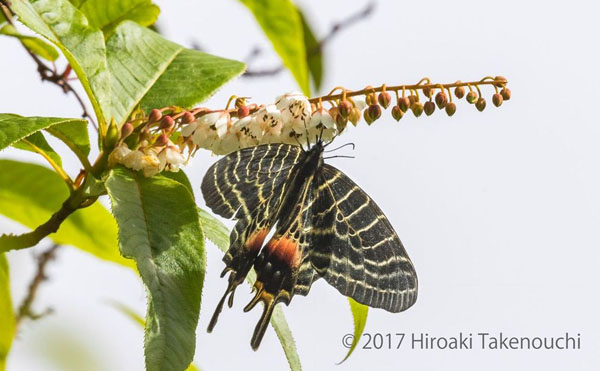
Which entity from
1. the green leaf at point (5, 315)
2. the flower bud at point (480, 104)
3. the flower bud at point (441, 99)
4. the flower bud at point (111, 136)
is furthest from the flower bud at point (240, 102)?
the green leaf at point (5, 315)

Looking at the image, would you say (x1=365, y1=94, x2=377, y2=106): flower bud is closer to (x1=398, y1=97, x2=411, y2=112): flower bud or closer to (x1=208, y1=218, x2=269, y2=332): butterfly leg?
(x1=398, y1=97, x2=411, y2=112): flower bud

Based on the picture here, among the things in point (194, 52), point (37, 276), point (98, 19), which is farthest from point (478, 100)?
point (37, 276)

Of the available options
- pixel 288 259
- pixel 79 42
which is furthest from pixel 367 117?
pixel 79 42

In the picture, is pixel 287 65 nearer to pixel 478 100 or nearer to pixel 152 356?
pixel 478 100

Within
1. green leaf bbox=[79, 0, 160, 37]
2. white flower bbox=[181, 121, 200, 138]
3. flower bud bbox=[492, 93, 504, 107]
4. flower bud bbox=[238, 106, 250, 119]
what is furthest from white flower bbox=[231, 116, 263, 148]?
green leaf bbox=[79, 0, 160, 37]

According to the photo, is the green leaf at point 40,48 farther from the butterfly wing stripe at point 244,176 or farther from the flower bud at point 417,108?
→ the flower bud at point 417,108

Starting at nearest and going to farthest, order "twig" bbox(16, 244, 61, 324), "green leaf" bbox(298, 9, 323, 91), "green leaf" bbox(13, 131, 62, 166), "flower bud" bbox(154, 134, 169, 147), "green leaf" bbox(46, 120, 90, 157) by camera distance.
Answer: "flower bud" bbox(154, 134, 169, 147), "green leaf" bbox(46, 120, 90, 157), "green leaf" bbox(13, 131, 62, 166), "twig" bbox(16, 244, 61, 324), "green leaf" bbox(298, 9, 323, 91)

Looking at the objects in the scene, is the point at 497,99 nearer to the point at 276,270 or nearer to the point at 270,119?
the point at 270,119
